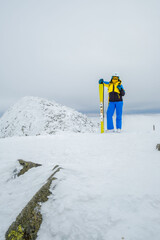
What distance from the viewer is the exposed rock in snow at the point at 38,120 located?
24.7m

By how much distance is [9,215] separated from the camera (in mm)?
2449

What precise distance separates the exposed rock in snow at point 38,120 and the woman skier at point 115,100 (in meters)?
16.1

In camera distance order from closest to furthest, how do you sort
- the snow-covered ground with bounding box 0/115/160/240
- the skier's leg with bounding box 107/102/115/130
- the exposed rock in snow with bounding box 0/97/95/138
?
the snow-covered ground with bounding box 0/115/160/240 → the skier's leg with bounding box 107/102/115/130 → the exposed rock in snow with bounding box 0/97/95/138

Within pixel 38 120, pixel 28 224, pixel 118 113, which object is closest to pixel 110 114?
pixel 118 113

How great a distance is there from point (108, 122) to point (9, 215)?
6.75m

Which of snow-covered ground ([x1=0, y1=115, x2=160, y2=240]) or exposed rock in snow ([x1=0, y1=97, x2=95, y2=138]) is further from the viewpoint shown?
exposed rock in snow ([x1=0, y1=97, x2=95, y2=138])

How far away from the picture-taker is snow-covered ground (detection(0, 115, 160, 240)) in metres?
1.87

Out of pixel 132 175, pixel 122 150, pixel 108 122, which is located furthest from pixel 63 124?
pixel 132 175

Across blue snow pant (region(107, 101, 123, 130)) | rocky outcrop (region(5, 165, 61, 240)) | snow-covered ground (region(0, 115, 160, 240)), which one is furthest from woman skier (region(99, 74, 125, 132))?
rocky outcrop (region(5, 165, 61, 240))

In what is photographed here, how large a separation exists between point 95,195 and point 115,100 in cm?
652

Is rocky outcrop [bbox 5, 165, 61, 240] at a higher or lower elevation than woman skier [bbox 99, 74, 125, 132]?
lower

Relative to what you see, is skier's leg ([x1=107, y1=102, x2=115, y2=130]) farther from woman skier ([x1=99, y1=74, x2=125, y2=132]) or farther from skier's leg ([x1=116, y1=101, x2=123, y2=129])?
skier's leg ([x1=116, y1=101, x2=123, y2=129])

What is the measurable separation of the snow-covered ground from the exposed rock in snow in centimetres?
1953

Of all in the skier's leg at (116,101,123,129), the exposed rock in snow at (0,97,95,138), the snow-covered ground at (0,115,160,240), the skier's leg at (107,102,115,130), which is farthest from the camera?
the exposed rock in snow at (0,97,95,138)
